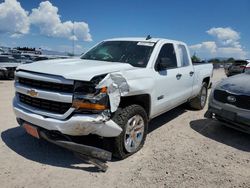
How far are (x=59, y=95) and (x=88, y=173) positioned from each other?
1.19 metres

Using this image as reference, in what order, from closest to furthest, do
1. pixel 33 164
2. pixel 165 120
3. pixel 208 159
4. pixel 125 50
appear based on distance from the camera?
pixel 33 164, pixel 208 159, pixel 125 50, pixel 165 120

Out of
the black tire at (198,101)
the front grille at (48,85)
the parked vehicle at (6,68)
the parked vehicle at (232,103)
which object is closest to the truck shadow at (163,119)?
the black tire at (198,101)

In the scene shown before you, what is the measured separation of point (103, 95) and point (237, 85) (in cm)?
A: 327

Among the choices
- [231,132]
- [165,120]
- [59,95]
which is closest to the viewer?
[59,95]

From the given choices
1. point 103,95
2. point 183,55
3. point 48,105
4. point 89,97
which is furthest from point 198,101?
point 48,105

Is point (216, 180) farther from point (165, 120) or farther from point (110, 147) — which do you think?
point (165, 120)

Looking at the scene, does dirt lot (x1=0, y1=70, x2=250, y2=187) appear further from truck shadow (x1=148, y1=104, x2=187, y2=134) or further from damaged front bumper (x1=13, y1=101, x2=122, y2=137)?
damaged front bumper (x1=13, y1=101, x2=122, y2=137)

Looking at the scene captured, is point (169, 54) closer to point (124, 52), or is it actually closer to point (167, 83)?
point (167, 83)

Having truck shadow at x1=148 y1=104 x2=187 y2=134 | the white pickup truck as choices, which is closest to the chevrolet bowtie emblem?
the white pickup truck

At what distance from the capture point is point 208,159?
13.7ft

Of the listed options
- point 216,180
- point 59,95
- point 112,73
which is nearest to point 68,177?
point 59,95

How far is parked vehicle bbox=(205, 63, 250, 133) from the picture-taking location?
4.77 m

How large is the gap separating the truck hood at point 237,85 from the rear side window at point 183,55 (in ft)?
3.24

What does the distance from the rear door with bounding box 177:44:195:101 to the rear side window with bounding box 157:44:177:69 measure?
241 mm
